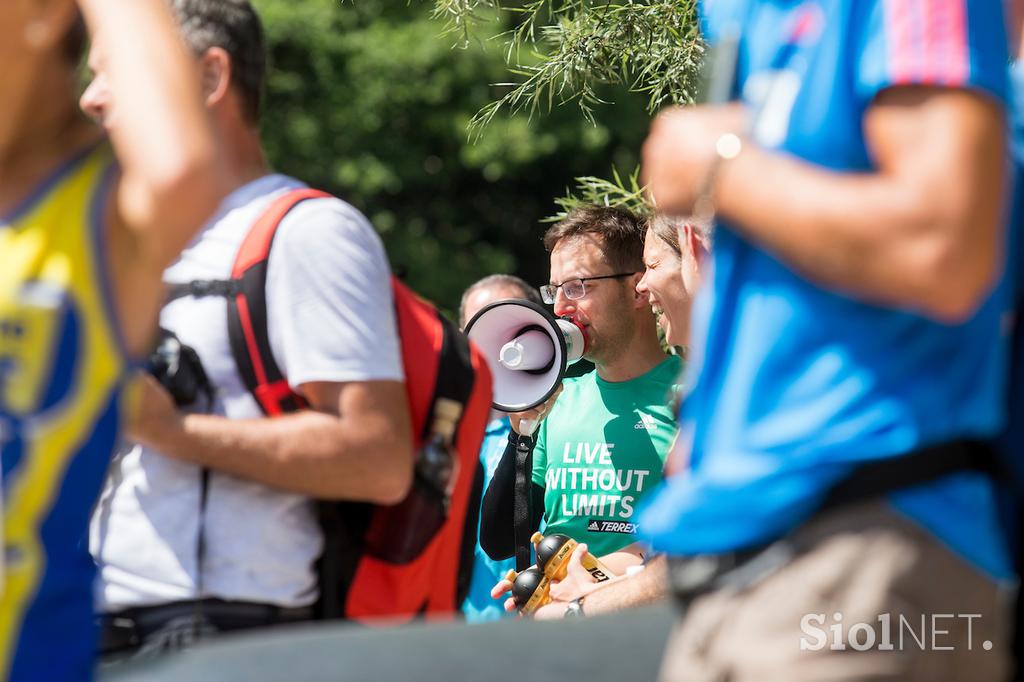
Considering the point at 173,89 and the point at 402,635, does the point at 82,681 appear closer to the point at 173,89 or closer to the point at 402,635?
the point at 402,635

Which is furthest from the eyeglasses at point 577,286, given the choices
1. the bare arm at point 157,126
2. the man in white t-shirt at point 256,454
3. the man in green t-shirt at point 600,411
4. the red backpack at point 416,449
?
the bare arm at point 157,126

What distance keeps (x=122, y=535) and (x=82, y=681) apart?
0.63 m

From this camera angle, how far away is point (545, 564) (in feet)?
12.6

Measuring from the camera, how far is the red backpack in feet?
7.19

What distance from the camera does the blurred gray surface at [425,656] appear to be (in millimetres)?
1875

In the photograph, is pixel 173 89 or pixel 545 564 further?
pixel 545 564

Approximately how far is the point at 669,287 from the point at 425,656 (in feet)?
7.66

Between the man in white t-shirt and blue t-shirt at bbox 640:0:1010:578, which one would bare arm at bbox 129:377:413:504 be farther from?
blue t-shirt at bbox 640:0:1010:578

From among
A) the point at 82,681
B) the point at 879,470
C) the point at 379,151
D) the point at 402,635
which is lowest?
the point at 379,151

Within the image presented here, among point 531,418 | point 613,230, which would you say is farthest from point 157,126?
point 613,230

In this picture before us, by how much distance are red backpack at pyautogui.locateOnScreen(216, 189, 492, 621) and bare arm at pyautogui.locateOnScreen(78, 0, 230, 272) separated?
2.42ft

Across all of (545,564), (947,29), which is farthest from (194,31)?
(545,564)

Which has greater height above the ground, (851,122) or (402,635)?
(851,122)

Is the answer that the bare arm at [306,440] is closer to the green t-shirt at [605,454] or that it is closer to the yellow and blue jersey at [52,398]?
the yellow and blue jersey at [52,398]
